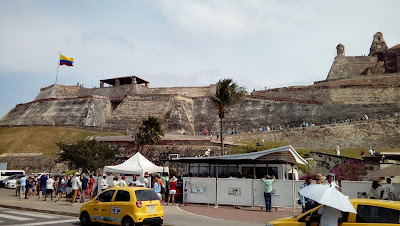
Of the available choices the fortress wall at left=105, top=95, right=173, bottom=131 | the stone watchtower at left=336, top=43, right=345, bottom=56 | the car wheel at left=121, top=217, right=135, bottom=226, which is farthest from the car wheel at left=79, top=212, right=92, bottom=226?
the stone watchtower at left=336, top=43, right=345, bottom=56

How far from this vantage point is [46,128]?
49625 mm

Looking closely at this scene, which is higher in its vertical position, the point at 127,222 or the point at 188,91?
the point at 188,91

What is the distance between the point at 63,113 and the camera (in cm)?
5594

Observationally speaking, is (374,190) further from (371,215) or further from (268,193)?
(371,215)

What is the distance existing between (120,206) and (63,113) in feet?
164

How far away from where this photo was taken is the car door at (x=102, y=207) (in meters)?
10.8

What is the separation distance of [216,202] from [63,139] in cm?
3516

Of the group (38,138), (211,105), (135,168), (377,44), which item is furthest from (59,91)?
(377,44)

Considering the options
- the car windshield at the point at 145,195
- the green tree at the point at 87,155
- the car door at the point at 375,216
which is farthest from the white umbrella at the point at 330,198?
the green tree at the point at 87,155

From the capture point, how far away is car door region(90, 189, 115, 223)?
10791 mm

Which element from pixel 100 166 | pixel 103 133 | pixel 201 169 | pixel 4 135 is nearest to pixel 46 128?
pixel 4 135

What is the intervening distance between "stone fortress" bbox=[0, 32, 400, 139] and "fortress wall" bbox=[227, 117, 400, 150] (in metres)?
5.96

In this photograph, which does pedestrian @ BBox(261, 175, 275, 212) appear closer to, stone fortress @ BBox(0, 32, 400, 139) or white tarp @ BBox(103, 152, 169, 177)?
white tarp @ BBox(103, 152, 169, 177)

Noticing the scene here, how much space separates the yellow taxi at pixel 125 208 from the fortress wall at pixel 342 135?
30.0 metres
